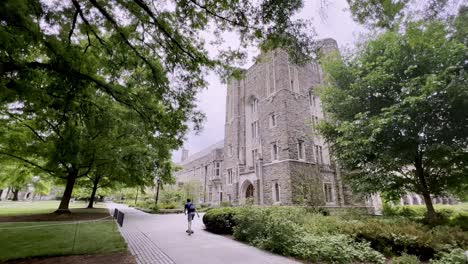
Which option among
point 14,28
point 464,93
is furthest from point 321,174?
point 14,28

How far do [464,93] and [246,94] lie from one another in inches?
786

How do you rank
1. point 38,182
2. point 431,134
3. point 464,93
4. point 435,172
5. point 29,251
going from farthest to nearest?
point 38,182 < point 435,172 < point 431,134 < point 464,93 < point 29,251

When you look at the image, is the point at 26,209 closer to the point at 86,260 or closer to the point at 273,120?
the point at 86,260

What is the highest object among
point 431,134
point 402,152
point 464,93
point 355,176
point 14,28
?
point 464,93

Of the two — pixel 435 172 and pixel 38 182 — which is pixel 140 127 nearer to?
pixel 435 172

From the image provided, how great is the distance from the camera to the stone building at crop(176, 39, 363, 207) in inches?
756

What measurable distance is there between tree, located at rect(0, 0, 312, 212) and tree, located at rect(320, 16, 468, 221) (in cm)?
734

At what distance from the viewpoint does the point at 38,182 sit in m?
30.2

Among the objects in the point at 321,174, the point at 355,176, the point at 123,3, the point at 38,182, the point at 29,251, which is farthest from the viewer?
the point at 38,182

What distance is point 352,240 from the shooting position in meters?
6.79

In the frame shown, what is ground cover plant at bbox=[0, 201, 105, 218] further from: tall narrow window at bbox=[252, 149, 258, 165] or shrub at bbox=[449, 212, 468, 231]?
shrub at bbox=[449, 212, 468, 231]

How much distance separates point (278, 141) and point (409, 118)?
38.9ft

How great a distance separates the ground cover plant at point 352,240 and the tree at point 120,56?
4.68 meters

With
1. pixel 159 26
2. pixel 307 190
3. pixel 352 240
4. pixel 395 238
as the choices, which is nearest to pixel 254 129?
pixel 307 190
